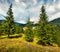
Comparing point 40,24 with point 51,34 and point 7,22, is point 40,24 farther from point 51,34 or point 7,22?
point 7,22

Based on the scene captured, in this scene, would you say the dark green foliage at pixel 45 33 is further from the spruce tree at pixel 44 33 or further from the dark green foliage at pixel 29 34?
the dark green foliage at pixel 29 34

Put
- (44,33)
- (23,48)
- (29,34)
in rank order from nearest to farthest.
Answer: (23,48)
(44,33)
(29,34)

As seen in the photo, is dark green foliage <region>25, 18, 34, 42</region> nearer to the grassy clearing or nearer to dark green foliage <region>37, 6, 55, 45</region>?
dark green foliage <region>37, 6, 55, 45</region>

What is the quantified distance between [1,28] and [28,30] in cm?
1585

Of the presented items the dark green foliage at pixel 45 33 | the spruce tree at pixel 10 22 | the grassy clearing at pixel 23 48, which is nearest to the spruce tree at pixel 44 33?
the dark green foliage at pixel 45 33

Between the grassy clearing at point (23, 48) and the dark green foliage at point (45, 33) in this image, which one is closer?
the grassy clearing at point (23, 48)

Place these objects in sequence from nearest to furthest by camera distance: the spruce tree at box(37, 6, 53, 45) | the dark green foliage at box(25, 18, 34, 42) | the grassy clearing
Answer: the grassy clearing < the spruce tree at box(37, 6, 53, 45) < the dark green foliage at box(25, 18, 34, 42)

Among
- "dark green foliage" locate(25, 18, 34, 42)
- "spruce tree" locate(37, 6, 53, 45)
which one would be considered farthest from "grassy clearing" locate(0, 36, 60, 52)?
"dark green foliage" locate(25, 18, 34, 42)

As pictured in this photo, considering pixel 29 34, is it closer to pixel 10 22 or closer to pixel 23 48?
pixel 10 22

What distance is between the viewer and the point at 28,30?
83.2m

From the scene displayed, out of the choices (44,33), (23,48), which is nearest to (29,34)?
(44,33)

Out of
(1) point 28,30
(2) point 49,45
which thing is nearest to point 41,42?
(2) point 49,45

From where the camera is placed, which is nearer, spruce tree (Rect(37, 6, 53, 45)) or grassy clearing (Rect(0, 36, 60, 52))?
grassy clearing (Rect(0, 36, 60, 52))

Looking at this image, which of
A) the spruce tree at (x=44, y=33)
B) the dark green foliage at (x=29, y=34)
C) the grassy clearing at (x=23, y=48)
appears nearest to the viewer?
the grassy clearing at (x=23, y=48)
